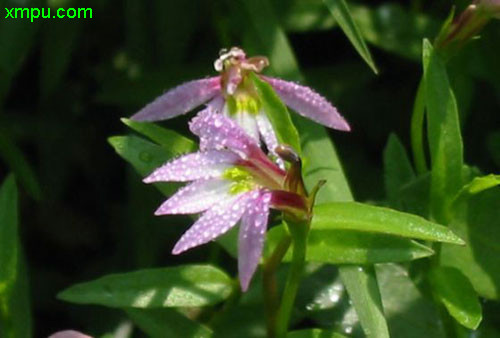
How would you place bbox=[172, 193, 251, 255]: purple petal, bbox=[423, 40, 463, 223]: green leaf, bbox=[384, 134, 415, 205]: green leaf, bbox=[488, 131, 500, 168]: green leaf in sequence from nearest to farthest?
bbox=[172, 193, 251, 255]: purple petal, bbox=[423, 40, 463, 223]: green leaf, bbox=[384, 134, 415, 205]: green leaf, bbox=[488, 131, 500, 168]: green leaf

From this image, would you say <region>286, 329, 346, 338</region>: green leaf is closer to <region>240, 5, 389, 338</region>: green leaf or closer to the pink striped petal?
<region>240, 5, 389, 338</region>: green leaf

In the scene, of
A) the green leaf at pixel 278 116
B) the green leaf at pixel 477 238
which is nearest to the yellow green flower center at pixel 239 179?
the green leaf at pixel 278 116

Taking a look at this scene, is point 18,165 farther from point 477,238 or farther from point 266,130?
point 477,238

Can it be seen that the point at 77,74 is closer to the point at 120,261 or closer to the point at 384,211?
the point at 120,261

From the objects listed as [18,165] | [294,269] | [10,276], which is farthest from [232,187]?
[18,165]

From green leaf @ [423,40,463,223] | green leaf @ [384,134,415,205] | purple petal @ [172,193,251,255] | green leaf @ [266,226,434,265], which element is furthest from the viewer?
green leaf @ [384,134,415,205]

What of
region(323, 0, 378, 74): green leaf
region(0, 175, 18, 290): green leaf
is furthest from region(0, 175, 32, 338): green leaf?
region(323, 0, 378, 74): green leaf
